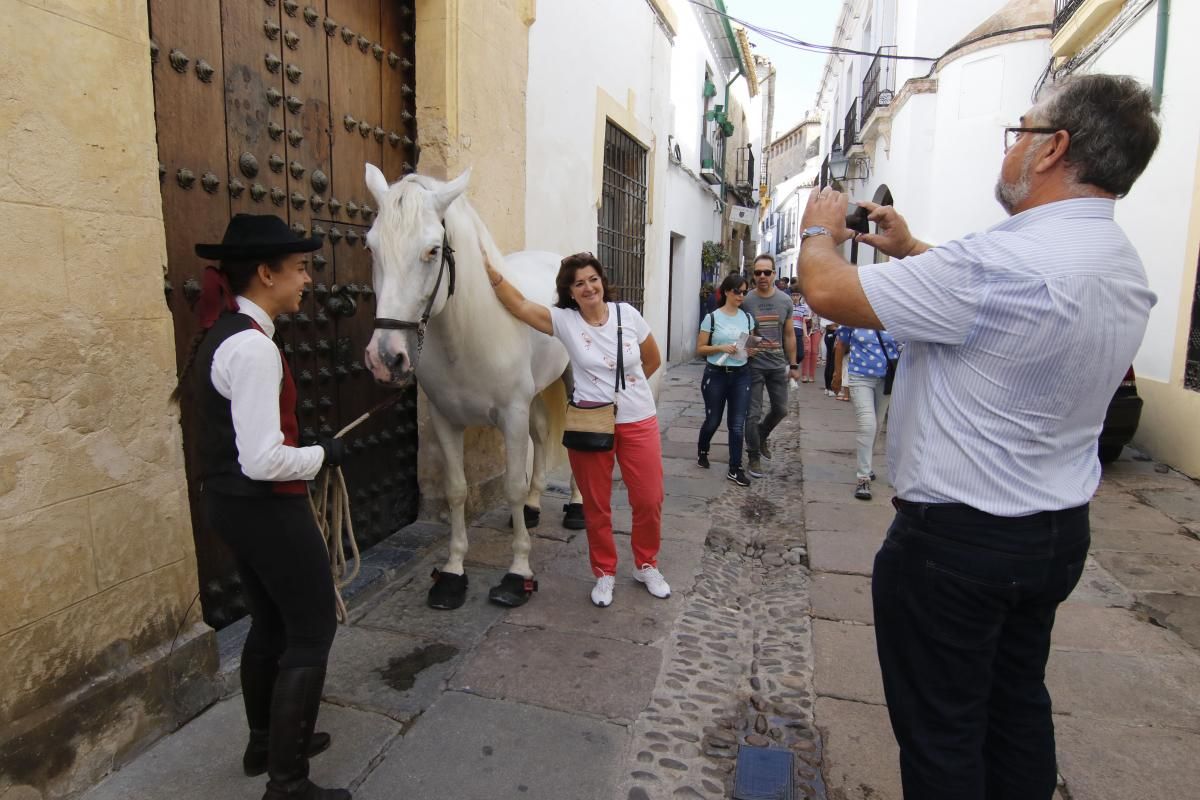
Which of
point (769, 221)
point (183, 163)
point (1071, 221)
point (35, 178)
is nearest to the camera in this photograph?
point (1071, 221)

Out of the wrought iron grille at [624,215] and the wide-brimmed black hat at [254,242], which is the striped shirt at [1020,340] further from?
the wrought iron grille at [624,215]

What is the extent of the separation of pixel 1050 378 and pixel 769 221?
46585 millimetres

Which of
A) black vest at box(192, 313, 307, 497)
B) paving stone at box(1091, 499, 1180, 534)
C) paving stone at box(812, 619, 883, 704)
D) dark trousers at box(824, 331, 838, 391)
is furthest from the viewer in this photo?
dark trousers at box(824, 331, 838, 391)

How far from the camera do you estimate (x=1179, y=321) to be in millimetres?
6438

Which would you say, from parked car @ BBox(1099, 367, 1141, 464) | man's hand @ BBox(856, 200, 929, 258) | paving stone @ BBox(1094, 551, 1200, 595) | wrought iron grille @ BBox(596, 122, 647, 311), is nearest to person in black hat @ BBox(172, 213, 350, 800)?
man's hand @ BBox(856, 200, 929, 258)

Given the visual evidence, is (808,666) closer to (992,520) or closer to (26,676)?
(992,520)

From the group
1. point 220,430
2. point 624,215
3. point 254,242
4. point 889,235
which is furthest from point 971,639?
point 624,215

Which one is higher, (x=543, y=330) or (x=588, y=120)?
(x=588, y=120)

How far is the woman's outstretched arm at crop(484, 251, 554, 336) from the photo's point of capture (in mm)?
3334

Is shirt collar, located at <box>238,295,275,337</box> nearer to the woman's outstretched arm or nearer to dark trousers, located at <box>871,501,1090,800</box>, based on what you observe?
the woman's outstretched arm

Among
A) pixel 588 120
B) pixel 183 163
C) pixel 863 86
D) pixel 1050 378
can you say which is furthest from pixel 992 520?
A: pixel 863 86

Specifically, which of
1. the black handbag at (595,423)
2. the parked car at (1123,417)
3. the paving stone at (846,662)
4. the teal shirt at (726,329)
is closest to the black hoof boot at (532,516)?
the black handbag at (595,423)

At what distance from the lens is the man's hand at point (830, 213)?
5.42 ft

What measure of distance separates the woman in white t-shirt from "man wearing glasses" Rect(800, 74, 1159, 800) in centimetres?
176
